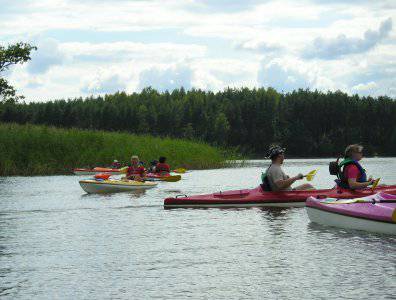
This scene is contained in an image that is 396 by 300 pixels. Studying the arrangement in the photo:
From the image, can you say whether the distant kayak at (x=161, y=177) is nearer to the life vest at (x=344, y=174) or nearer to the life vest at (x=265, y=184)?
the life vest at (x=265, y=184)

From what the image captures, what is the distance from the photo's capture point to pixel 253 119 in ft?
310

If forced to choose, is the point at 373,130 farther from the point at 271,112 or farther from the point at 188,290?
the point at 188,290

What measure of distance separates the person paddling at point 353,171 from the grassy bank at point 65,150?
72.8 feet

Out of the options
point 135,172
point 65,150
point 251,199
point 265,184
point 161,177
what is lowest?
point 251,199

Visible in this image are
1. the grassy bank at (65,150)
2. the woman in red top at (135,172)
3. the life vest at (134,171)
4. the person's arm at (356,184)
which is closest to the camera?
the person's arm at (356,184)

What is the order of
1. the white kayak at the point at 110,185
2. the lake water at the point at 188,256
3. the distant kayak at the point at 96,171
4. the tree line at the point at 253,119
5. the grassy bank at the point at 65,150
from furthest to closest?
the tree line at the point at 253,119 → the grassy bank at the point at 65,150 → the distant kayak at the point at 96,171 → the white kayak at the point at 110,185 → the lake water at the point at 188,256

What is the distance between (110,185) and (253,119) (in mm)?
73243

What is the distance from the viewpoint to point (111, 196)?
2158 cm

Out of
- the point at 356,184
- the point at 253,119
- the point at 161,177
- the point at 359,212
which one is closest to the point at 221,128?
the point at 253,119

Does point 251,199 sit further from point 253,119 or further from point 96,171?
point 253,119

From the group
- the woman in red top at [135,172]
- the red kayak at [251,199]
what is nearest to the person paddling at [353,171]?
the red kayak at [251,199]

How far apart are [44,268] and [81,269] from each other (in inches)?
21.7

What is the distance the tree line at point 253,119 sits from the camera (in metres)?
86.9

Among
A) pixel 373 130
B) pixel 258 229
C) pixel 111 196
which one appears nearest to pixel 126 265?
pixel 258 229
